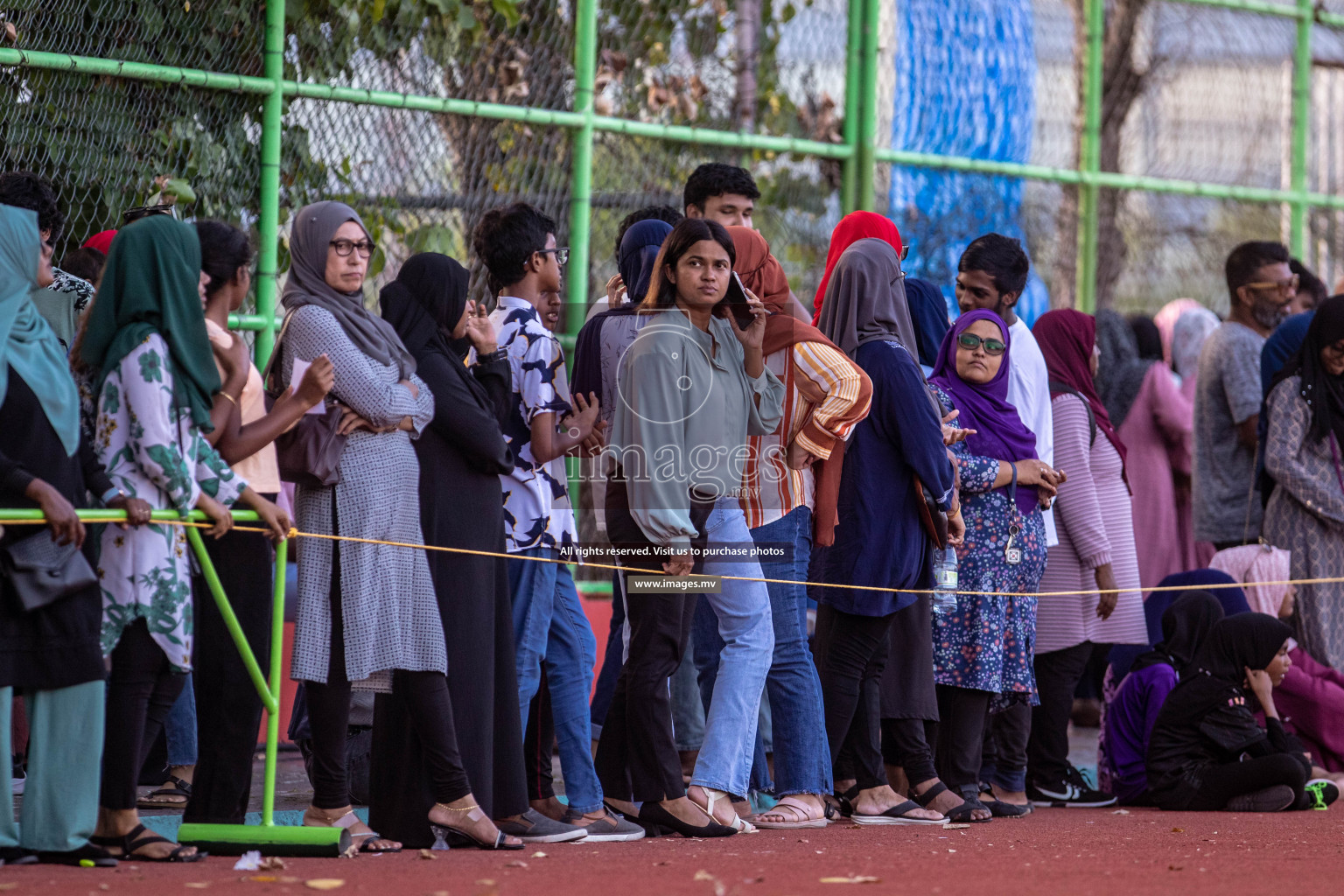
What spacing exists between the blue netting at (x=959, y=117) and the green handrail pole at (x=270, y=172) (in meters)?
3.25

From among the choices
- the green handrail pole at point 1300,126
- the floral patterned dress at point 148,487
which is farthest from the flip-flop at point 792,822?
the green handrail pole at point 1300,126

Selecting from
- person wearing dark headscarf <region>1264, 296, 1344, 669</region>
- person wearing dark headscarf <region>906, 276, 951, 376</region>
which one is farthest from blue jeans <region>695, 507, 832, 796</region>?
person wearing dark headscarf <region>1264, 296, 1344, 669</region>

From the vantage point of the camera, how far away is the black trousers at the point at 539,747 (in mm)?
5656

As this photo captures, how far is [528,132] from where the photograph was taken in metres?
7.68

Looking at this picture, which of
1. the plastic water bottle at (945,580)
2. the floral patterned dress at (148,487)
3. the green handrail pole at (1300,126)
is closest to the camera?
the floral patterned dress at (148,487)

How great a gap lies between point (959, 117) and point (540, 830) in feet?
16.6

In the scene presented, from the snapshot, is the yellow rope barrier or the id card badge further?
the id card badge

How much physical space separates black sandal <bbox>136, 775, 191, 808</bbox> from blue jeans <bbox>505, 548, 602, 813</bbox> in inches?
48.7

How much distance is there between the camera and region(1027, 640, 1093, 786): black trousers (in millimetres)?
6723

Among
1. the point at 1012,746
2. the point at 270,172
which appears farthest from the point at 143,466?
the point at 1012,746

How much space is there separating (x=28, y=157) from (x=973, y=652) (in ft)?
12.6

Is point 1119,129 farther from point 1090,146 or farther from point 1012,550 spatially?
point 1012,550

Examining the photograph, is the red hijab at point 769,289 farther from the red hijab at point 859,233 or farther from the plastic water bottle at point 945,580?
the plastic water bottle at point 945,580

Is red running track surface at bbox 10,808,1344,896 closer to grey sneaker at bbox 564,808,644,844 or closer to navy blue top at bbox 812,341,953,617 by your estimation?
grey sneaker at bbox 564,808,644,844
